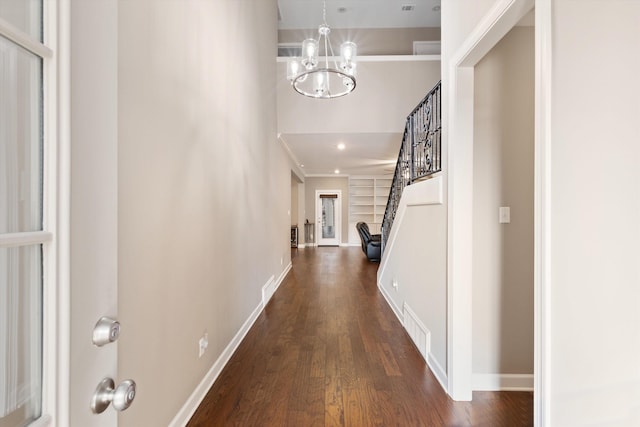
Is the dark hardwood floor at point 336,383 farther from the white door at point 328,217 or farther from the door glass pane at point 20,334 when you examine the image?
the white door at point 328,217

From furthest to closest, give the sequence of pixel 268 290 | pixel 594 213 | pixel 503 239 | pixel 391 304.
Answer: pixel 268 290, pixel 391 304, pixel 503 239, pixel 594 213

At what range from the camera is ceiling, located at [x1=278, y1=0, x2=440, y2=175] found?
18.0 ft

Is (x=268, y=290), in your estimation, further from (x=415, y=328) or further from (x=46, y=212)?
(x=46, y=212)

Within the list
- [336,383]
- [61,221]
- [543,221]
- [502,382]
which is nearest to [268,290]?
[336,383]

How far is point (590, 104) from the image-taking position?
101 centimetres

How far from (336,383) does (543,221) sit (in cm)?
176

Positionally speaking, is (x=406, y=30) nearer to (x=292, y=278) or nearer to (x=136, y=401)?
(x=292, y=278)

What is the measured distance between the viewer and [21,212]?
485 millimetres

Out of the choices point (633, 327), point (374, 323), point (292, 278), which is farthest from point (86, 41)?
point (292, 278)

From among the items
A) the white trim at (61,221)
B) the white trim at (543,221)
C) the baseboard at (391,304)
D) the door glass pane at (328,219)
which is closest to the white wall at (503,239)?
the white trim at (543,221)

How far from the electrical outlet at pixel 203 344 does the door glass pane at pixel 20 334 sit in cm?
161

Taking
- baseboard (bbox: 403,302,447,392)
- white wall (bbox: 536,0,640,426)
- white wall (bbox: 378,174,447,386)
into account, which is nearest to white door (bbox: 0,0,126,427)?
white wall (bbox: 536,0,640,426)

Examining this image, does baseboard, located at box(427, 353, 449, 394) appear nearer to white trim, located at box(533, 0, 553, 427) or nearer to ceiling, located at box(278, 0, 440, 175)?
white trim, located at box(533, 0, 553, 427)

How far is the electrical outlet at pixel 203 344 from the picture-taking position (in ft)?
6.48
